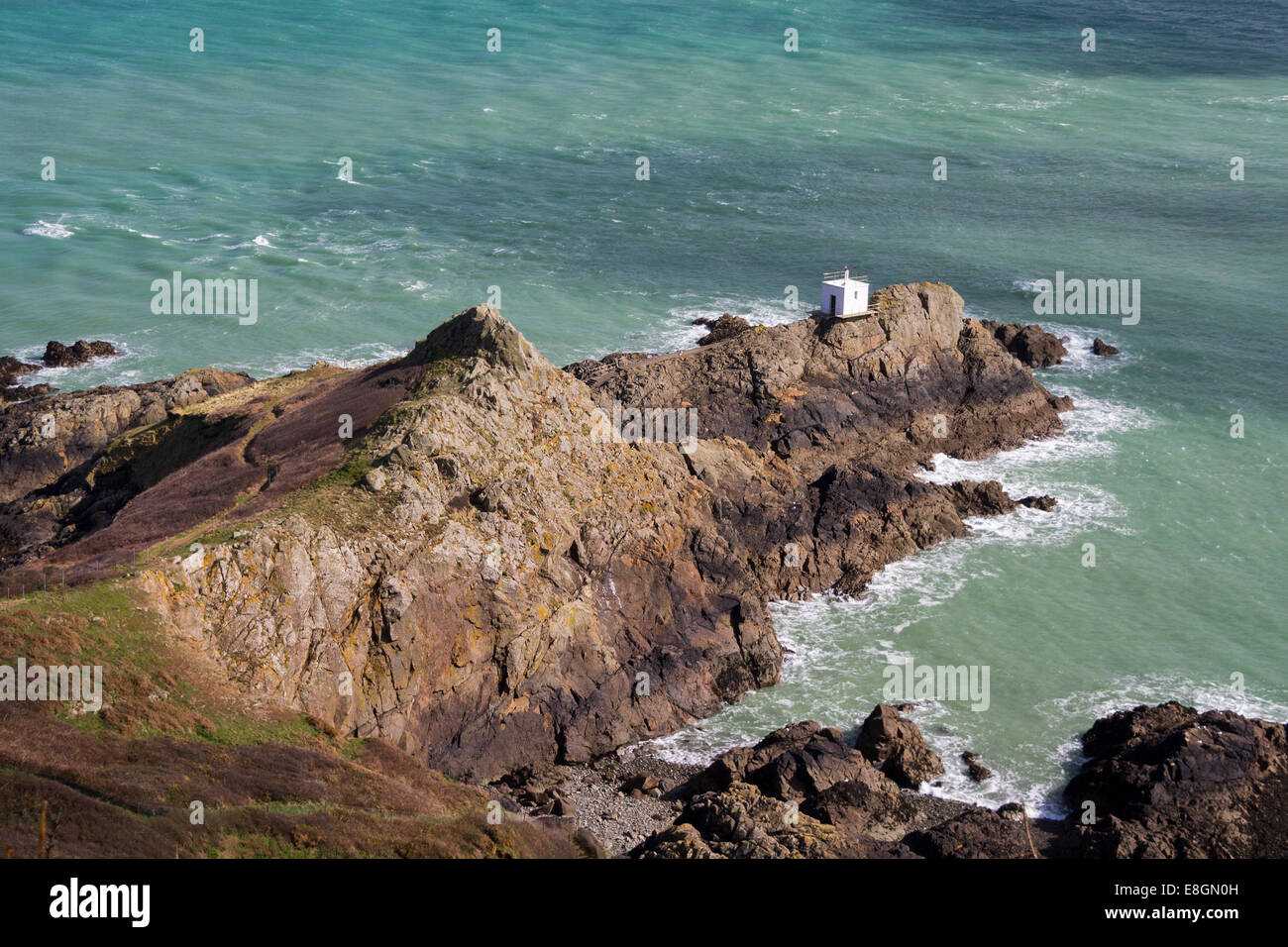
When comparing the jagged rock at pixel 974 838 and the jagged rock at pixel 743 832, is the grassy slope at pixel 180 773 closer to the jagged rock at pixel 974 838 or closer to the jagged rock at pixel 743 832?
the jagged rock at pixel 743 832

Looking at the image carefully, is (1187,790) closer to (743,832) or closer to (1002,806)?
(1002,806)

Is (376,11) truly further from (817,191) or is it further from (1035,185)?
(1035,185)

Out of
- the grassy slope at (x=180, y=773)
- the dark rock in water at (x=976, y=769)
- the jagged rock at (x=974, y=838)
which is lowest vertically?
the jagged rock at (x=974, y=838)

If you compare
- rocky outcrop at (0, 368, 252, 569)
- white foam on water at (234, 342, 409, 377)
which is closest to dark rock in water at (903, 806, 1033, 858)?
rocky outcrop at (0, 368, 252, 569)

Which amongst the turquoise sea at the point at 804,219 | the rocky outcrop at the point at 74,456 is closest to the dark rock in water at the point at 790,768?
the turquoise sea at the point at 804,219

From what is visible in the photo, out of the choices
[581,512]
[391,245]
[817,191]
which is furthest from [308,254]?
[581,512]

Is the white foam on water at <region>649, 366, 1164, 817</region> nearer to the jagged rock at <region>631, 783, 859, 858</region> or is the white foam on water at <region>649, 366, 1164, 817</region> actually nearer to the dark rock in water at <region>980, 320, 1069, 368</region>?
the jagged rock at <region>631, 783, 859, 858</region>
